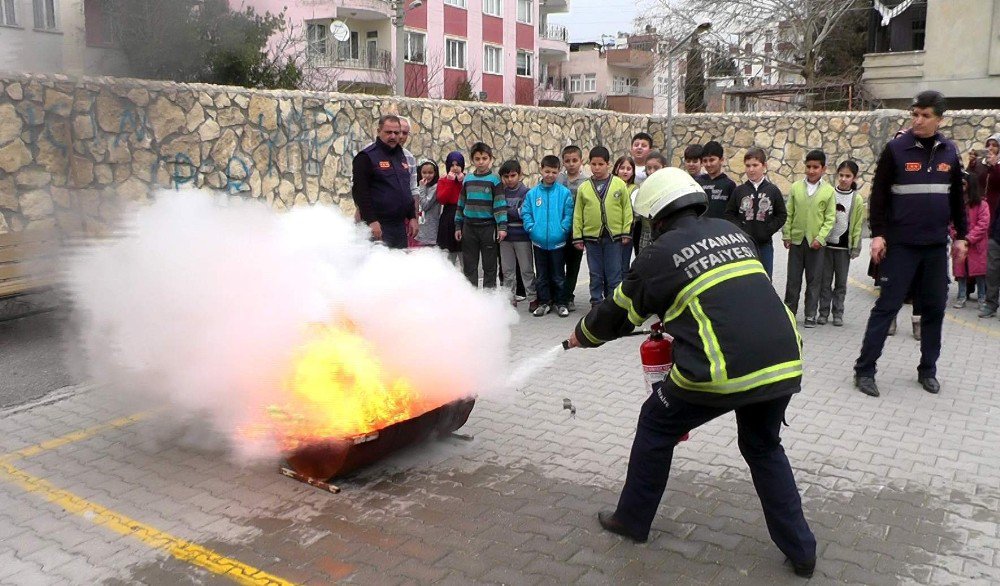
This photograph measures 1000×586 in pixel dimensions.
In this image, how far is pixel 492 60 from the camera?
41031 millimetres

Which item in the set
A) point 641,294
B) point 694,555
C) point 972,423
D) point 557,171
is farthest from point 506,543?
point 557,171

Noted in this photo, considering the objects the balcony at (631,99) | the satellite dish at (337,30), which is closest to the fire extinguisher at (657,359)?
the satellite dish at (337,30)

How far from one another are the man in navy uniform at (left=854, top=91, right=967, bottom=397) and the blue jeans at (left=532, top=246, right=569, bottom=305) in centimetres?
377

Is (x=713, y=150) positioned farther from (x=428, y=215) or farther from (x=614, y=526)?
(x=614, y=526)

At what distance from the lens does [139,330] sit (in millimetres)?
4746

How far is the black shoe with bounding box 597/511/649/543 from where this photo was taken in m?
3.80

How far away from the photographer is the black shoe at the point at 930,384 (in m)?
6.22

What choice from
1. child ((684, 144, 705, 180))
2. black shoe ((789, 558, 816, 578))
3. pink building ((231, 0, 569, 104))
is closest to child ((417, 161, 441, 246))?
child ((684, 144, 705, 180))

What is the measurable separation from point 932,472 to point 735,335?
2284mm

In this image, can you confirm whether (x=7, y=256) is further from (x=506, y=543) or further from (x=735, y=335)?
(x=735, y=335)

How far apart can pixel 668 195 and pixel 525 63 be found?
139 feet

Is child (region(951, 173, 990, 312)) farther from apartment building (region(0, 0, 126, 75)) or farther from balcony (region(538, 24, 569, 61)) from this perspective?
balcony (region(538, 24, 569, 61))

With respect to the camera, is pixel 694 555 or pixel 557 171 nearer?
pixel 694 555

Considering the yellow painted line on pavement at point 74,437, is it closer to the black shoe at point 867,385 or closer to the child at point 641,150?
the black shoe at point 867,385
